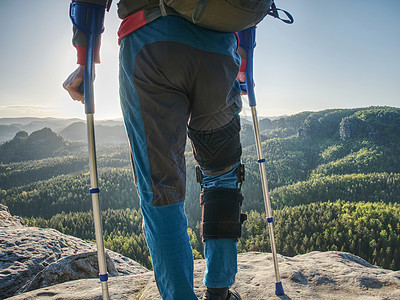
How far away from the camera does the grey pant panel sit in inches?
53.7

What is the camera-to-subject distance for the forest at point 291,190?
45.2m

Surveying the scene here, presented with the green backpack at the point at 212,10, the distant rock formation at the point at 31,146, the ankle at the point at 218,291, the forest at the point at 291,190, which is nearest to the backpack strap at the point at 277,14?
the green backpack at the point at 212,10

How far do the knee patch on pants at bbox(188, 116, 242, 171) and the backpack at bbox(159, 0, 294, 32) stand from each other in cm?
59

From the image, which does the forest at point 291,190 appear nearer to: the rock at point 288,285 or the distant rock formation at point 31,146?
the distant rock formation at point 31,146

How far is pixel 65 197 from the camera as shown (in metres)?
66.1

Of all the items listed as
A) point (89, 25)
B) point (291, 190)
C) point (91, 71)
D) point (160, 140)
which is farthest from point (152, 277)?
point (291, 190)

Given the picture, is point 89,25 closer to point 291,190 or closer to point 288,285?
point 288,285

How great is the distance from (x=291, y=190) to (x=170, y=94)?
249 feet

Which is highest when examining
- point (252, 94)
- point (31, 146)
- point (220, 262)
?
point (31, 146)

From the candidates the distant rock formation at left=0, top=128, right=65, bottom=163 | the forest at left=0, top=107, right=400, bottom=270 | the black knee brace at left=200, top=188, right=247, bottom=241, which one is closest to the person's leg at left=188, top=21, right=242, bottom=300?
the black knee brace at left=200, top=188, right=247, bottom=241

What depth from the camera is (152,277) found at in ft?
9.32

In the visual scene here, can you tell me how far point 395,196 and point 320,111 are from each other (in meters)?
72.0

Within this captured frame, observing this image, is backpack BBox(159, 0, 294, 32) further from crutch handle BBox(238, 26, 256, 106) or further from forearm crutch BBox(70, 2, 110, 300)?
crutch handle BBox(238, 26, 256, 106)

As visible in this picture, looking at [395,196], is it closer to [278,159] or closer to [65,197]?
[278,159]
